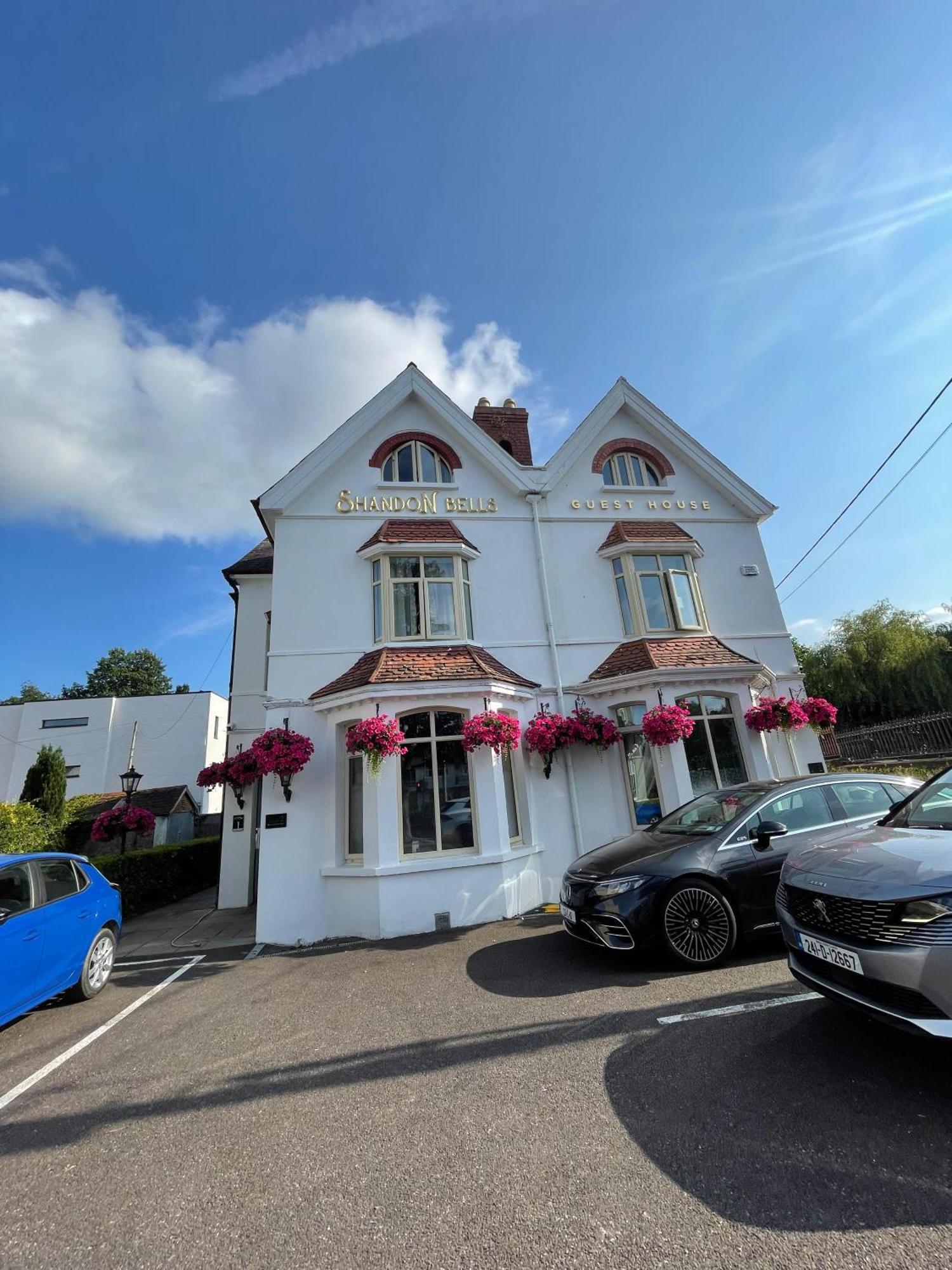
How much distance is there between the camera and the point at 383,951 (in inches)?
295

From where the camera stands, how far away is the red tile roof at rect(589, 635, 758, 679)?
33.7 feet

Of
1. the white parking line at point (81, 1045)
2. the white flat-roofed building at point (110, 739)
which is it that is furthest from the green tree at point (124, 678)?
the white parking line at point (81, 1045)

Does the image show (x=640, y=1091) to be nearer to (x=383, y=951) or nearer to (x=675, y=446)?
(x=383, y=951)

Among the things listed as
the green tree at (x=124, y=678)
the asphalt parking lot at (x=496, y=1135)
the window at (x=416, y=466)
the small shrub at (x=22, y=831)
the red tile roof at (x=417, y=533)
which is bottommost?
the asphalt parking lot at (x=496, y=1135)

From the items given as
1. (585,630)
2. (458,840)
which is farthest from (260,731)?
(585,630)

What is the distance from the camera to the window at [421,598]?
1055 cm

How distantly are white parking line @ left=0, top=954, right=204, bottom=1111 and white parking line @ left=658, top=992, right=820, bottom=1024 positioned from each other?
16.6ft

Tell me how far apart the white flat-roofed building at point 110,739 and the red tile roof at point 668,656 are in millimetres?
31922

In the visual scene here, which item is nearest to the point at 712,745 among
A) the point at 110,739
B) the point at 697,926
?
the point at 697,926

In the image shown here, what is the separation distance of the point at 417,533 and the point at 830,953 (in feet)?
30.3

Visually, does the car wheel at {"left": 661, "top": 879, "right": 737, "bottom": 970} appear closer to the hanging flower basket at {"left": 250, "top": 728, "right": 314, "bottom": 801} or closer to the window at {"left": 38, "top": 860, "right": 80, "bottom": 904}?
the hanging flower basket at {"left": 250, "top": 728, "right": 314, "bottom": 801}

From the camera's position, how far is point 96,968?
643cm

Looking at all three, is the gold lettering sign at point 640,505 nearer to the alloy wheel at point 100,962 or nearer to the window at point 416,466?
the window at point 416,466

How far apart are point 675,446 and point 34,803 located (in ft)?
72.4
